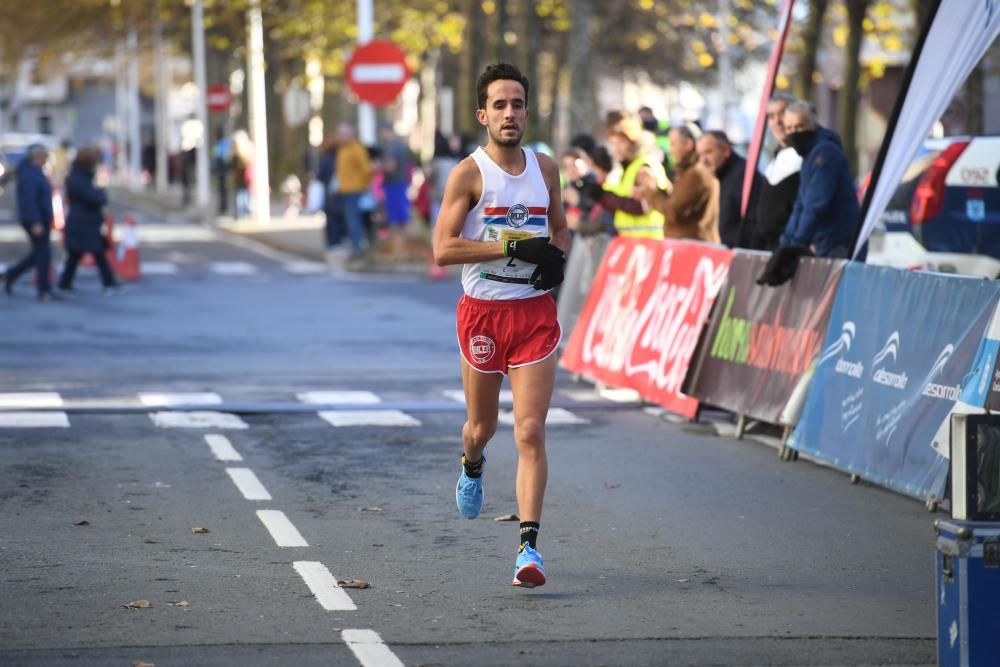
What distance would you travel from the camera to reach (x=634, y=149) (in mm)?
15547

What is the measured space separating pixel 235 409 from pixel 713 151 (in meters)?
3.62

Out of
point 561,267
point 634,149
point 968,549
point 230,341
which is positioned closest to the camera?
point 968,549

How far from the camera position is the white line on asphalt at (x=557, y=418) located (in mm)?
13008

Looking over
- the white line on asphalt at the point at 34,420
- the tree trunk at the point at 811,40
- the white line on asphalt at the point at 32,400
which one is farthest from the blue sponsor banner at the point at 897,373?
the tree trunk at the point at 811,40

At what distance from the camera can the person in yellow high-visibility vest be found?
15352 mm

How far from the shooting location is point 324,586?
24.9 feet

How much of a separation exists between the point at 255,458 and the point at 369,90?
18.6 metres

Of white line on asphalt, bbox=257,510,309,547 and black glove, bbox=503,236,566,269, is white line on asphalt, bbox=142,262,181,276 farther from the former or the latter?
black glove, bbox=503,236,566,269

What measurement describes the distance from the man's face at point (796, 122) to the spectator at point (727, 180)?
1165 mm

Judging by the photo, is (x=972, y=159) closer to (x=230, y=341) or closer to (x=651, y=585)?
(x=230, y=341)

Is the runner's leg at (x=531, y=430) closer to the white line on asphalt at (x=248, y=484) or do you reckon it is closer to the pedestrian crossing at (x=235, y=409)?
the white line on asphalt at (x=248, y=484)

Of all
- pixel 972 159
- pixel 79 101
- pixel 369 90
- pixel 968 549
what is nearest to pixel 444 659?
pixel 968 549

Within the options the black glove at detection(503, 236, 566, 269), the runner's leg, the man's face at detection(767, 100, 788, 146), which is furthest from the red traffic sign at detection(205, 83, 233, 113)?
the black glove at detection(503, 236, 566, 269)

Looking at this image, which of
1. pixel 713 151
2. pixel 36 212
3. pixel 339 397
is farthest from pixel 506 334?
pixel 36 212
